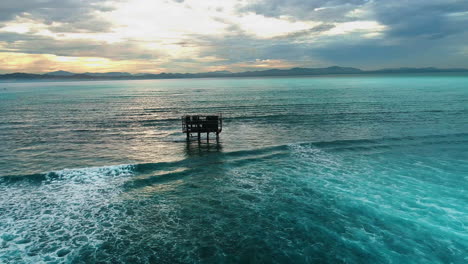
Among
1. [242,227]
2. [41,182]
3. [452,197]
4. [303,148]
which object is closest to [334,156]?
[303,148]

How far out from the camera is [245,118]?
5491 centimetres

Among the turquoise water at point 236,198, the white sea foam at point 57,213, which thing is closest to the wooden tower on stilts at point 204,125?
the turquoise water at point 236,198

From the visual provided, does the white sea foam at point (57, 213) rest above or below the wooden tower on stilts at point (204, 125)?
below

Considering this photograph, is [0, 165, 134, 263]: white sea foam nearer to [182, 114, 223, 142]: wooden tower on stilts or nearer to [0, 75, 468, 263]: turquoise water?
[0, 75, 468, 263]: turquoise water

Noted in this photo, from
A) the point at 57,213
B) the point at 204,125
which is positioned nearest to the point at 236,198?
the point at 57,213

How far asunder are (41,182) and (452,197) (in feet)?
109

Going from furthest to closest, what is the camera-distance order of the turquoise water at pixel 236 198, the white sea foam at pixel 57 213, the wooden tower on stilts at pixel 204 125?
the wooden tower on stilts at pixel 204 125, the white sea foam at pixel 57 213, the turquoise water at pixel 236 198

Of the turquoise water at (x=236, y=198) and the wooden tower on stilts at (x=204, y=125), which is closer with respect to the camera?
the turquoise water at (x=236, y=198)

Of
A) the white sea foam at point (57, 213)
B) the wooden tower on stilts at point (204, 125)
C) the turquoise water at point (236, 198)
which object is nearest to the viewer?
the turquoise water at point (236, 198)

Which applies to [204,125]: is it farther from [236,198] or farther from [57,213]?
[57,213]

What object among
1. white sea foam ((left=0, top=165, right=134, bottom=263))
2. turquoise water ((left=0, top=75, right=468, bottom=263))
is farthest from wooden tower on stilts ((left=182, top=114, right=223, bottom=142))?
white sea foam ((left=0, top=165, right=134, bottom=263))

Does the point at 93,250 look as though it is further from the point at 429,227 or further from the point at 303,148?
the point at 303,148

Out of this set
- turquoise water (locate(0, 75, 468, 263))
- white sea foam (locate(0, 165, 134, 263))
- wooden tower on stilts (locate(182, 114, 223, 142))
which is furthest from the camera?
wooden tower on stilts (locate(182, 114, 223, 142))

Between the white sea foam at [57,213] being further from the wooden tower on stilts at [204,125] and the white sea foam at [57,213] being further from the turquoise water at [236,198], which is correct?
the wooden tower on stilts at [204,125]
